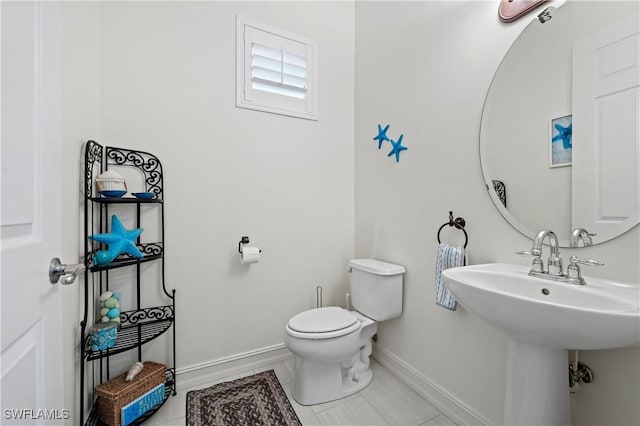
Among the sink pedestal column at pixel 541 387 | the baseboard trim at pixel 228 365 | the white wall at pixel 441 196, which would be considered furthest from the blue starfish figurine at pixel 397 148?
the baseboard trim at pixel 228 365

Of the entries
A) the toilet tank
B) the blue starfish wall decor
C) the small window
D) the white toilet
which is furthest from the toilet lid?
the small window

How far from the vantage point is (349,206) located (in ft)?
7.53

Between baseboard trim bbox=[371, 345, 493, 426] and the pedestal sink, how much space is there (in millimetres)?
450

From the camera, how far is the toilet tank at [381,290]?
1743 millimetres

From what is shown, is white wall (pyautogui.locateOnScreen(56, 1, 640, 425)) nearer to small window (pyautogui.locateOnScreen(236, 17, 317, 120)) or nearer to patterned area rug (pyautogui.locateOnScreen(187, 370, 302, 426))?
small window (pyautogui.locateOnScreen(236, 17, 317, 120))

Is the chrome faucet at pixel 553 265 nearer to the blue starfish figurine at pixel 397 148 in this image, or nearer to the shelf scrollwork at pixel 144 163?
the blue starfish figurine at pixel 397 148

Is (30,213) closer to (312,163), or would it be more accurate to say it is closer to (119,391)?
(119,391)

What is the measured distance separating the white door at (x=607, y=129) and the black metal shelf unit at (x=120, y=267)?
6.28ft

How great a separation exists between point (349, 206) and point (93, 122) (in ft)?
5.53

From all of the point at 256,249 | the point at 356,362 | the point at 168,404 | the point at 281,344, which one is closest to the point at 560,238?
the point at 356,362

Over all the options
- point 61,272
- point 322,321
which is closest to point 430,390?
point 322,321

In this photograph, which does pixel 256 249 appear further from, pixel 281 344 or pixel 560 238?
pixel 560 238

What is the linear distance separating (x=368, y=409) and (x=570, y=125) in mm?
1639

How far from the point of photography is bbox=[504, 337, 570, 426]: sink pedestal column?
0.93 metres
